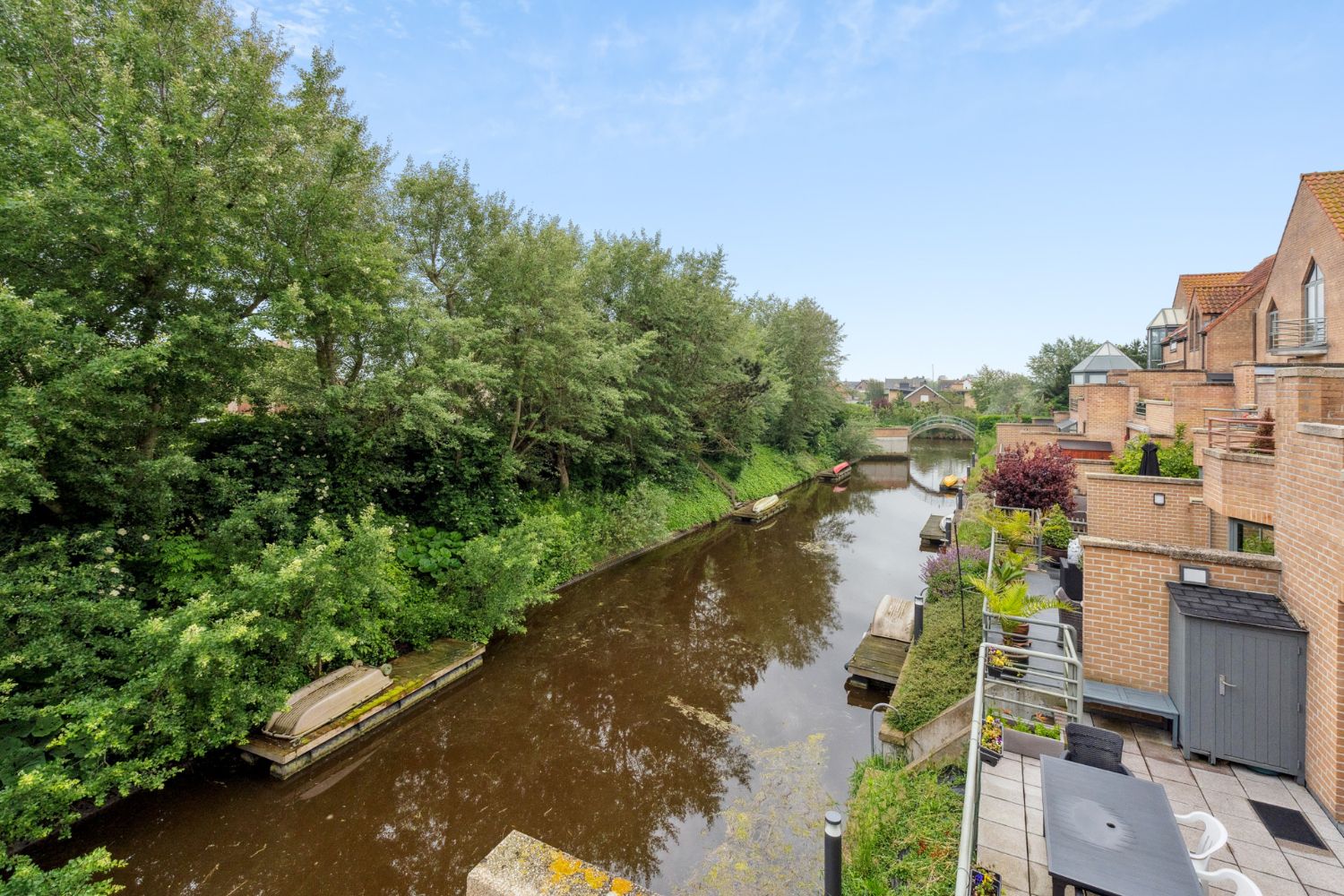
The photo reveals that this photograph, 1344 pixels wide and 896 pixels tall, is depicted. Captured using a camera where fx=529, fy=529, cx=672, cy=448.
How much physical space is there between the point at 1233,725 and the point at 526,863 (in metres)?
6.39

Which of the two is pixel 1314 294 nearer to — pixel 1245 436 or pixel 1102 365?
pixel 1245 436

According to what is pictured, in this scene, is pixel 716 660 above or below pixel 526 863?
below

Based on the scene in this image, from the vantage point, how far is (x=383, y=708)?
28.8ft

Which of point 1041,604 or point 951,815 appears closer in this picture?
point 951,815

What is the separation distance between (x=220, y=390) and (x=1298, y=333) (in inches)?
1100

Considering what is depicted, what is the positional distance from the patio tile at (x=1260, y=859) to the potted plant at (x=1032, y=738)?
4.09ft

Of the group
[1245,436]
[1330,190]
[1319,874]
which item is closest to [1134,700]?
[1319,874]

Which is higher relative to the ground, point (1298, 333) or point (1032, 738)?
point (1298, 333)

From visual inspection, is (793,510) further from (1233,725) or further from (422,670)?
(1233,725)

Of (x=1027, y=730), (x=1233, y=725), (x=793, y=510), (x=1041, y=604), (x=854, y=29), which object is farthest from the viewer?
(x=793, y=510)

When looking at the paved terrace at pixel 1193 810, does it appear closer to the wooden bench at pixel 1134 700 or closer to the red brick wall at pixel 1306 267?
the wooden bench at pixel 1134 700

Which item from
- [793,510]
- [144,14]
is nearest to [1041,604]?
[144,14]

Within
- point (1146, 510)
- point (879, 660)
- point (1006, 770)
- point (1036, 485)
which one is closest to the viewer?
point (1006, 770)

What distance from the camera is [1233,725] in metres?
4.93
